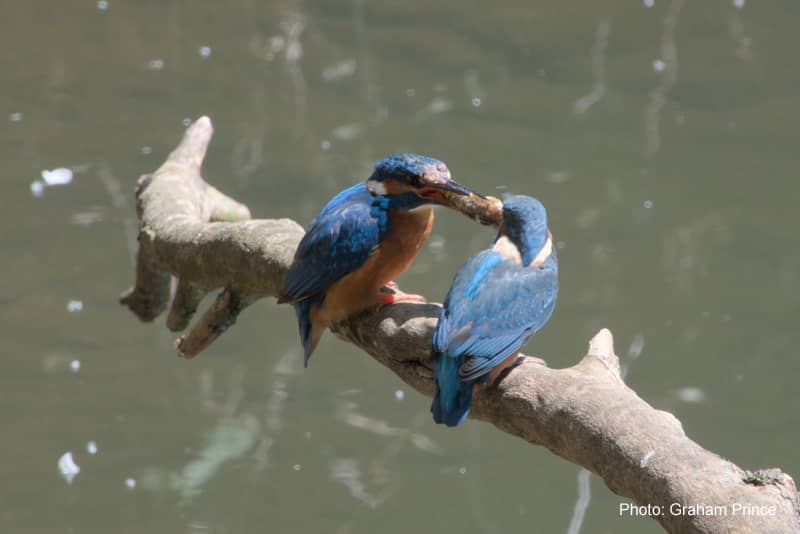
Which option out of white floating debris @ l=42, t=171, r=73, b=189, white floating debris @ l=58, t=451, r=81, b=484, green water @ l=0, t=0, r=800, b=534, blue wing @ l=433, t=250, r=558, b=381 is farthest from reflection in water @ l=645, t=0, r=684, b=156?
blue wing @ l=433, t=250, r=558, b=381

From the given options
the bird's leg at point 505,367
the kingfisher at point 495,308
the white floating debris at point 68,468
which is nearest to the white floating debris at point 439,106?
the white floating debris at point 68,468

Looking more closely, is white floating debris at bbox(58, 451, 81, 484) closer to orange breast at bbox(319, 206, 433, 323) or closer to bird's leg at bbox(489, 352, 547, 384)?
orange breast at bbox(319, 206, 433, 323)

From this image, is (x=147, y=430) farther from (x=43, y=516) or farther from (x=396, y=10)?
(x=396, y=10)

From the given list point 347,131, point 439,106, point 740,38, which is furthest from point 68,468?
point 740,38

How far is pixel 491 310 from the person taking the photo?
1.92 meters

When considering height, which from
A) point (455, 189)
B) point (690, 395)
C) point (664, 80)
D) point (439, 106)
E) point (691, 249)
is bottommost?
point (690, 395)

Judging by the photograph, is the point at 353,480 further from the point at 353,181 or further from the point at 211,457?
the point at 353,181

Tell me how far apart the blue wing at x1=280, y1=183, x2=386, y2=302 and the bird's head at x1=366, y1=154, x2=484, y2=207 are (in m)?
0.06

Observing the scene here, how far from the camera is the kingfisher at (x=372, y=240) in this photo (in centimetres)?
213

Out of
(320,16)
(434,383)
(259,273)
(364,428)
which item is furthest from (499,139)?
(434,383)

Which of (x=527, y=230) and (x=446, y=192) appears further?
(x=446, y=192)

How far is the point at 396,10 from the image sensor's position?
4.98 meters

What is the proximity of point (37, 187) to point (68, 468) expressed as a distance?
3.65 ft

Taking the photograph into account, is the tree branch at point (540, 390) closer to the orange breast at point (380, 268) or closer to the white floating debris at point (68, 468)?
the orange breast at point (380, 268)
